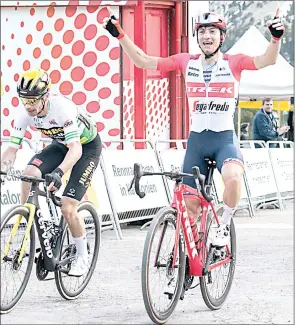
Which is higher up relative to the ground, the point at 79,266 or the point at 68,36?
the point at 68,36

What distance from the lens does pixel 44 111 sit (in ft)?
25.6

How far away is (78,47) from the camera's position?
1548 cm

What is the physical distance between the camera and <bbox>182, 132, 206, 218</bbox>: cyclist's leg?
7.67 meters

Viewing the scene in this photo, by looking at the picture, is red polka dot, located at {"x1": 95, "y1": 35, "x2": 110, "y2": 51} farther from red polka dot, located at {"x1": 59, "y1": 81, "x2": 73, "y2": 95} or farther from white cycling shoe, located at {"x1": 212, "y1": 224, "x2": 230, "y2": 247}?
white cycling shoe, located at {"x1": 212, "y1": 224, "x2": 230, "y2": 247}

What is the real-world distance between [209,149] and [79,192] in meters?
1.06

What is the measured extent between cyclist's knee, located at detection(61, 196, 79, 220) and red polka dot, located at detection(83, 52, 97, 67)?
757 cm

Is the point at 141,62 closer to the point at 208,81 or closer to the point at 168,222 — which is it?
the point at 208,81

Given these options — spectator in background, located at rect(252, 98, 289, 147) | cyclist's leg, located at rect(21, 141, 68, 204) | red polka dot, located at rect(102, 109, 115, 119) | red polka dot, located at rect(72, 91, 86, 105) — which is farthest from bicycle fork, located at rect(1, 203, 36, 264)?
spectator in background, located at rect(252, 98, 289, 147)

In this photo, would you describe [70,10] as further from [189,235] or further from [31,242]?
[189,235]

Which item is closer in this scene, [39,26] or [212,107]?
[212,107]

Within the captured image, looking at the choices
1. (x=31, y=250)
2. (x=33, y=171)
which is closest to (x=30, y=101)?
(x=33, y=171)

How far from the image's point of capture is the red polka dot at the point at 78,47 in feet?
50.6

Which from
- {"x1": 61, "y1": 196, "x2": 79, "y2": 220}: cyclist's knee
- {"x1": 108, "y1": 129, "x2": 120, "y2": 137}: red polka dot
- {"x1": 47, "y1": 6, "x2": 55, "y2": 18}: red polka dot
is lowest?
{"x1": 61, "y1": 196, "x2": 79, "y2": 220}: cyclist's knee

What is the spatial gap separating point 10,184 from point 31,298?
3.66 meters
